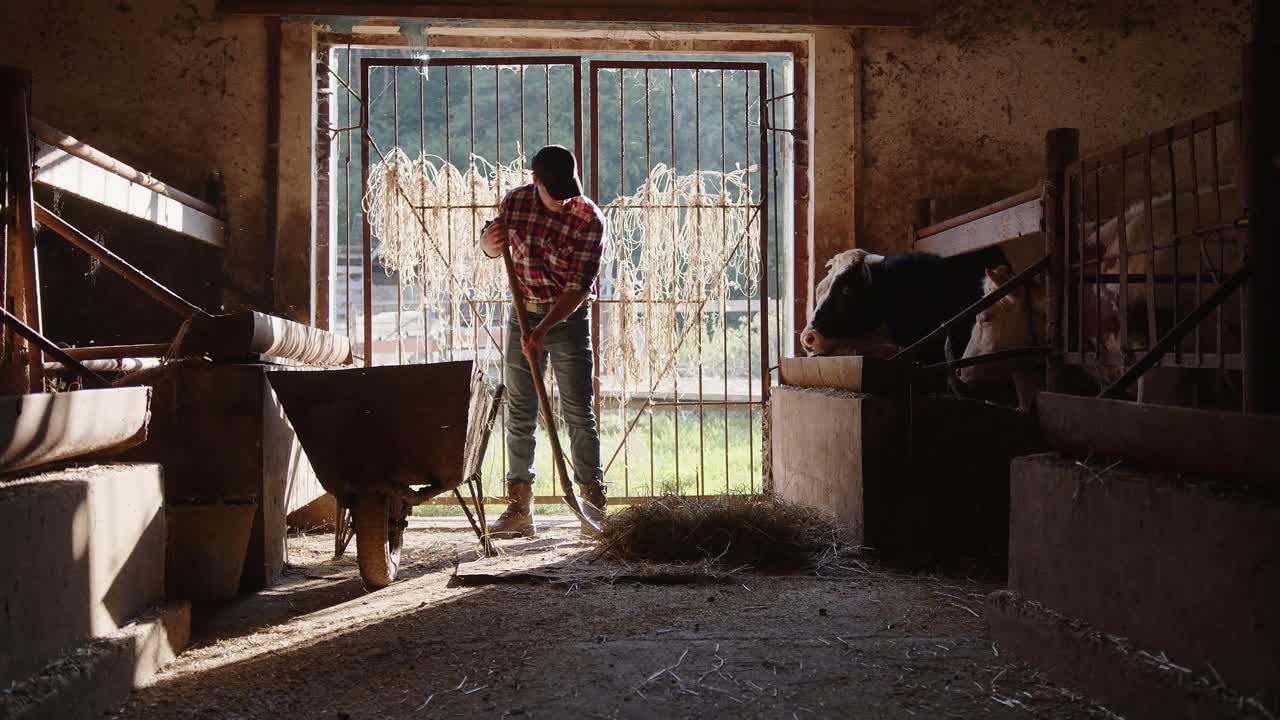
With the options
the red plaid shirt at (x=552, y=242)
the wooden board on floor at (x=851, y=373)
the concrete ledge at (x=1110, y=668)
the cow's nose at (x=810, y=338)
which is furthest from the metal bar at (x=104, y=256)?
the cow's nose at (x=810, y=338)

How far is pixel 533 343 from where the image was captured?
4309mm

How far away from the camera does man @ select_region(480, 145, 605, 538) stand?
437cm

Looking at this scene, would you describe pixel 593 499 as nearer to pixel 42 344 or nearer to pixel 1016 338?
pixel 1016 338

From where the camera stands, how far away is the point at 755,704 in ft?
6.73

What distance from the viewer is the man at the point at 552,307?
14.3 ft

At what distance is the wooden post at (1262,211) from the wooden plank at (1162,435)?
12.3 inches

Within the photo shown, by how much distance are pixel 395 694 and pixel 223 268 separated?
356 cm

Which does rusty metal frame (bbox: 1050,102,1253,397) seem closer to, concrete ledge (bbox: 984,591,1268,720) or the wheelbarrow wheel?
concrete ledge (bbox: 984,591,1268,720)

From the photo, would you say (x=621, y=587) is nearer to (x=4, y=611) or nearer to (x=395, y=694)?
(x=395, y=694)

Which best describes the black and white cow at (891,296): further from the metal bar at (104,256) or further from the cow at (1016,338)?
the metal bar at (104,256)

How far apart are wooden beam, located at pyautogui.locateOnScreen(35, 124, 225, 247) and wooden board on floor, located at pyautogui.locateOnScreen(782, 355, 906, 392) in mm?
3054

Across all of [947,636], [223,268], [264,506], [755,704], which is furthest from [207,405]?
[947,636]

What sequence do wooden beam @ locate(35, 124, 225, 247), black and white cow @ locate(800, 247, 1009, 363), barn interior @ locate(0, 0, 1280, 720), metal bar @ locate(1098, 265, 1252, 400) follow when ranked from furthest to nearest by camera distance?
black and white cow @ locate(800, 247, 1009, 363) → wooden beam @ locate(35, 124, 225, 247) → metal bar @ locate(1098, 265, 1252, 400) → barn interior @ locate(0, 0, 1280, 720)

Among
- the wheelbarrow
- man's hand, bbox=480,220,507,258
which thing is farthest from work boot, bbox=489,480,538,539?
the wheelbarrow
